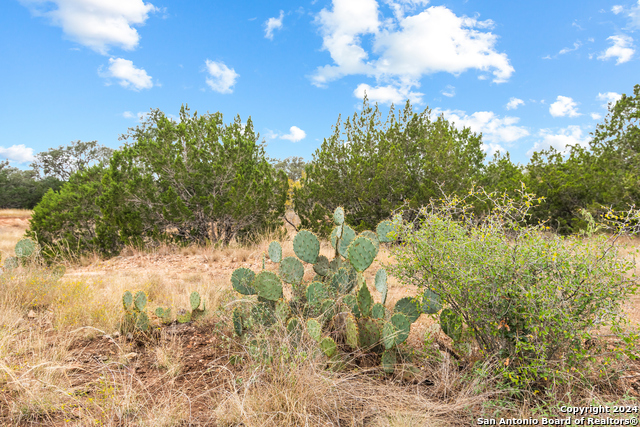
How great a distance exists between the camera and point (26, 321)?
→ 3.70m

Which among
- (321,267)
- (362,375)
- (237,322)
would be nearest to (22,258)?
(237,322)

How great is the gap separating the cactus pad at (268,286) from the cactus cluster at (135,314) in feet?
4.27

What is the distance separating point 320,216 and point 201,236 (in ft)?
10.1

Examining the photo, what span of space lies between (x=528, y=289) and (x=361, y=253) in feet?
4.01

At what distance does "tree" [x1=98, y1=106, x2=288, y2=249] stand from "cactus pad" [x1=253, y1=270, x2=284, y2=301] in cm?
546

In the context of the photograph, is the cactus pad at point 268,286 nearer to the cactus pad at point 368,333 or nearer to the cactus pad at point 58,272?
the cactus pad at point 368,333

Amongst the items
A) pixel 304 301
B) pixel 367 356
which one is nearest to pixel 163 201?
pixel 304 301

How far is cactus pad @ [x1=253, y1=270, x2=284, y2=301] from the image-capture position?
2.98 meters

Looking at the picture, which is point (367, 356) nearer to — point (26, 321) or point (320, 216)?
point (26, 321)

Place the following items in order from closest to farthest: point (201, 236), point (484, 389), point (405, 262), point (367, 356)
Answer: point (484, 389) → point (405, 262) → point (367, 356) → point (201, 236)

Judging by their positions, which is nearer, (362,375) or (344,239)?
(362,375)

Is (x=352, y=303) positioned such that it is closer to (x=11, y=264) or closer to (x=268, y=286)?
(x=268, y=286)

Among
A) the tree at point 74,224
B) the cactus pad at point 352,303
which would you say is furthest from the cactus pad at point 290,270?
the tree at point 74,224

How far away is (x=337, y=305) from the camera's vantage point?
306 cm
